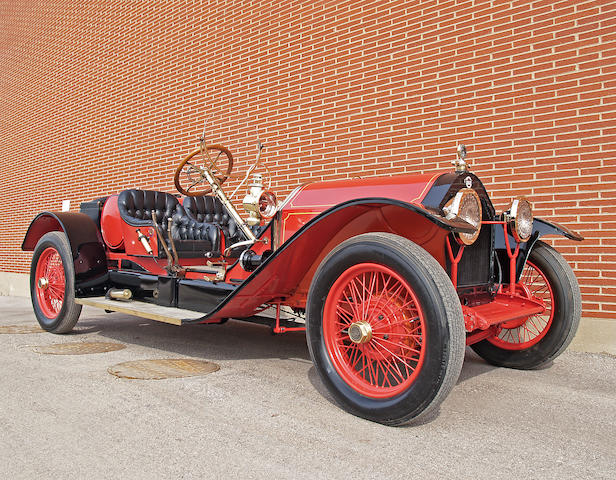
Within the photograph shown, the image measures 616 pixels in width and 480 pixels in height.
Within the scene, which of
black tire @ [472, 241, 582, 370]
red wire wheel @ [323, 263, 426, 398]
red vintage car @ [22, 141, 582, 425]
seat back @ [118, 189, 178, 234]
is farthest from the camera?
seat back @ [118, 189, 178, 234]

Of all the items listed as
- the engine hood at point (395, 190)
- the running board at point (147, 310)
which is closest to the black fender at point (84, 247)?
the running board at point (147, 310)

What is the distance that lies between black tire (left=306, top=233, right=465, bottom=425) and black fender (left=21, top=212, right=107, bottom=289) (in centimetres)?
264

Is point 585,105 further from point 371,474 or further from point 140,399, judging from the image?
point 140,399

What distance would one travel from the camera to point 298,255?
9.51 ft

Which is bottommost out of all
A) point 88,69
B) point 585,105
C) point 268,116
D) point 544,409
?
point 544,409

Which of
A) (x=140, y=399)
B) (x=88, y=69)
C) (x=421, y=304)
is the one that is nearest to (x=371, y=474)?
(x=421, y=304)

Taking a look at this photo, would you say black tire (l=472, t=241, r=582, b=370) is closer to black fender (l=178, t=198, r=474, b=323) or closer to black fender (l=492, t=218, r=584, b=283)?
black fender (l=492, t=218, r=584, b=283)

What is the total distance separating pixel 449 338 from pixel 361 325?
1.54 ft

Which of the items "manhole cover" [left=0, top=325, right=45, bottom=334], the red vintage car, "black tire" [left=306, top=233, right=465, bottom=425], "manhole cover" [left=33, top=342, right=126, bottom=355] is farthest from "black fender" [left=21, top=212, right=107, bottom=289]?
"black tire" [left=306, top=233, right=465, bottom=425]

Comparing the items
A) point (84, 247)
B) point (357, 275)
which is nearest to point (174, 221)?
point (84, 247)

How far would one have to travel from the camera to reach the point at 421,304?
2.14 metres

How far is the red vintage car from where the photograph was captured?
88.4 inches

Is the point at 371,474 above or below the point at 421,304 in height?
below

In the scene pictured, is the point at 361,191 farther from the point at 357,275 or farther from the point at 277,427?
the point at 277,427
